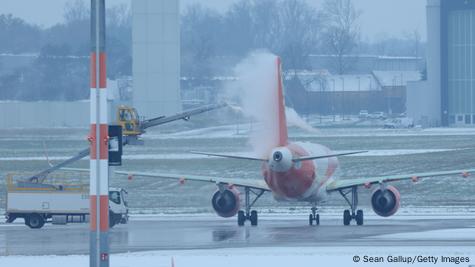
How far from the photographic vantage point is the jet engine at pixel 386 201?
4712 centimetres

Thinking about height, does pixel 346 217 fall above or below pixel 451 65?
below

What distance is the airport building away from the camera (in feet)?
423

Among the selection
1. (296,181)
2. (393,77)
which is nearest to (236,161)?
(296,181)

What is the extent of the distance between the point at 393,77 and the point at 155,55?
171ft

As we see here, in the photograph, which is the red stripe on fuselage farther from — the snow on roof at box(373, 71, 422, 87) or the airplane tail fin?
the snow on roof at box(373, 71, 422, 87)

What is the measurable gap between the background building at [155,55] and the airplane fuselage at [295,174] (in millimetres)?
69755

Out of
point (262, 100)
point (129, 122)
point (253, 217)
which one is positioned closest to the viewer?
point (253, 217)

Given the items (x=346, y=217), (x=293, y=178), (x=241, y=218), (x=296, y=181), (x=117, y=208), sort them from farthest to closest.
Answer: (x=117, y=208)
(x=241, y=218)
(x=346, y=217)
(x=296, y=181)
(x=293, y=178)

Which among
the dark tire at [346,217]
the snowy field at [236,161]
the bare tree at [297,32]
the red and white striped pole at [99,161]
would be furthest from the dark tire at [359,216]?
the bare tree at [297,32]

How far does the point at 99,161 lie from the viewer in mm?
25312

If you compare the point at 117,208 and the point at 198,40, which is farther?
the point at 198,40

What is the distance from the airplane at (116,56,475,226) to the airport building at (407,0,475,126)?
80173 mm

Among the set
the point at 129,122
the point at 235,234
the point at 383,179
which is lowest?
the point at 235,234

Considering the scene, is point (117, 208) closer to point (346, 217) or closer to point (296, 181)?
point (296, 181)
